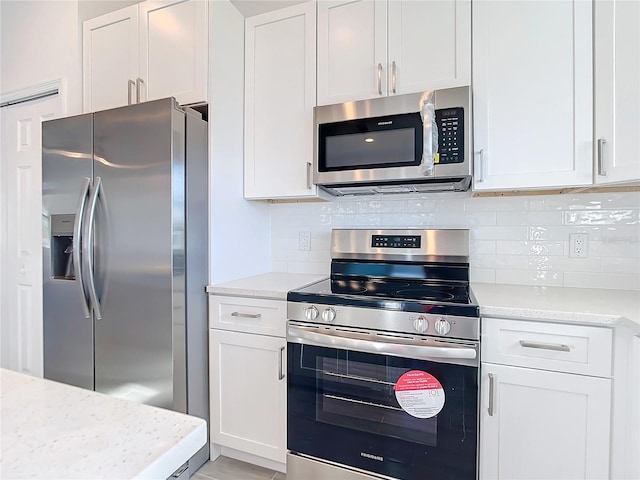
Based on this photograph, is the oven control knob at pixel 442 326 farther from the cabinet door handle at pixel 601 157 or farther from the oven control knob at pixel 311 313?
the cabinet door handle at pixel 601 157

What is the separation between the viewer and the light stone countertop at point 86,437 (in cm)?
43

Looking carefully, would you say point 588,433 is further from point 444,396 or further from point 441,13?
point 441,13

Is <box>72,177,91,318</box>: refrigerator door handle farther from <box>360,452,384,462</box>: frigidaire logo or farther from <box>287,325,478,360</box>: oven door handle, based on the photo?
<box>360,452,384,462</box>: frigidaire logo

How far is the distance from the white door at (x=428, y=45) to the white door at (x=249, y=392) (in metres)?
1.42

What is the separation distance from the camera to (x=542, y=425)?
1.26 metres

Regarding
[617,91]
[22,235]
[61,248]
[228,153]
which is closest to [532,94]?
[617,91]

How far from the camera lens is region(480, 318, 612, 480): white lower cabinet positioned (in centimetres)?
120

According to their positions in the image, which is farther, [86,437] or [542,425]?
[542,425]

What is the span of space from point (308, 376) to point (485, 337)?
743 millimetres

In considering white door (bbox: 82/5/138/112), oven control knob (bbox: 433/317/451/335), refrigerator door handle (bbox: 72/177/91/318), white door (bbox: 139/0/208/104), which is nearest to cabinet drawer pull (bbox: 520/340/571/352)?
oven control knob (bbox: 433/317/451/335)

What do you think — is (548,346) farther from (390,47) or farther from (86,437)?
(390,47)

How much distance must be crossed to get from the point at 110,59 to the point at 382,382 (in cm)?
230

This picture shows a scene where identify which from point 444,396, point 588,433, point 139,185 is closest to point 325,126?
point 139,185

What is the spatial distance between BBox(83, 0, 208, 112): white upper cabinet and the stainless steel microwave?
0.71 metres
